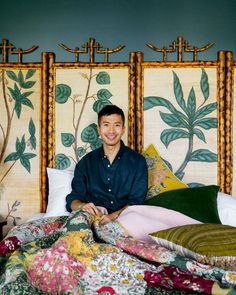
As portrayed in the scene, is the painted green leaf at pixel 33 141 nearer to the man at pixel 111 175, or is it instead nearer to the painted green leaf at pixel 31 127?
the painted green leaf at pixel 31 127

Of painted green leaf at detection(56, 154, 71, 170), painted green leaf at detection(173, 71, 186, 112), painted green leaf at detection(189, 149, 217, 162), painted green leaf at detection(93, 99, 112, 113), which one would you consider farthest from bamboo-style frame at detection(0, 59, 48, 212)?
painted green leaf at detection(189, 149, 217, 162)

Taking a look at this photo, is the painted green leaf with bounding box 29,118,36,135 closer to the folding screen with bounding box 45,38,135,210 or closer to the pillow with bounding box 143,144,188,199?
the folding screen with bounding box 45,38,135,210

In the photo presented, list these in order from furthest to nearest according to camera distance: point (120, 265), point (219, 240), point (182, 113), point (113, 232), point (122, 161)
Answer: point (182, 113) < point (122, 161) < point (113, 232) < point (219, 240) < point (120, 265)

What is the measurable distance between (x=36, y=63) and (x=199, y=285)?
2.52 m

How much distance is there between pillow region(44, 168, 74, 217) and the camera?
2.97m

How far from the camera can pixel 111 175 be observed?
9.68ft

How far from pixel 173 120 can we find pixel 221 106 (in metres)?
0.38

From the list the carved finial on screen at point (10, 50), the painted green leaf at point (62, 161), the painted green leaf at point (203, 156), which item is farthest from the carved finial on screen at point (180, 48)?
the painted green leaf at point (62, 161)

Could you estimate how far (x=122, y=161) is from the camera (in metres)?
2.96

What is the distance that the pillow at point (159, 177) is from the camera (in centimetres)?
304

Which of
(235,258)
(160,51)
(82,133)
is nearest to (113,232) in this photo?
(235,258)

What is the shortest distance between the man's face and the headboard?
45 centimetres

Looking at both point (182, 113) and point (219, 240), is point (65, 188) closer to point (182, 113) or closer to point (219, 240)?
point (182, 113)

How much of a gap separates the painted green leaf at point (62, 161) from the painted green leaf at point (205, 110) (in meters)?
1.05
